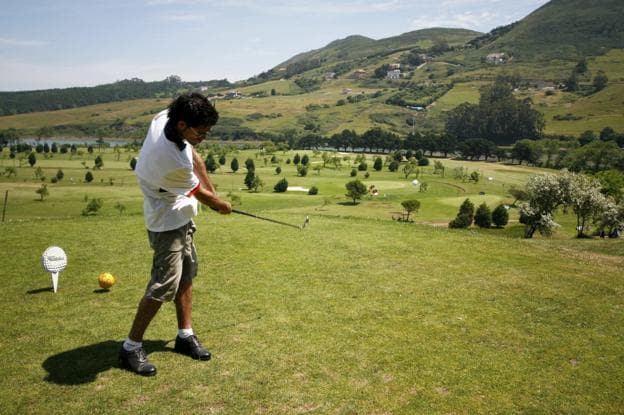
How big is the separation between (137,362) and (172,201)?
2.22 meters

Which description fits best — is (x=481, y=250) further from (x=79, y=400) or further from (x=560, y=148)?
(x=560, y=148)

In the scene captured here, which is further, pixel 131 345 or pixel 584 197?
pixel 584 197

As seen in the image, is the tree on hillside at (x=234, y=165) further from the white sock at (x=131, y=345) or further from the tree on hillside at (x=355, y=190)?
the white sock at (x=131, y=345)

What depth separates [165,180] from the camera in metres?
6.27

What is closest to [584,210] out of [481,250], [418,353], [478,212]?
[478,212]

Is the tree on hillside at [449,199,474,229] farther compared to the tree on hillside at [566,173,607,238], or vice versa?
the tree on hillside at [449,199,474,229]

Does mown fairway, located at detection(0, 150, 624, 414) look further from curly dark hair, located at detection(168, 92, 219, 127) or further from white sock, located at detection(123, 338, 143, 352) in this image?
curly dark hair, located at detection(168, 92, 219, 127)

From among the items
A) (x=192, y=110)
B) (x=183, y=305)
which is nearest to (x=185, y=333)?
(x=183, y=305)

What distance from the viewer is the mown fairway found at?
19.4 ft

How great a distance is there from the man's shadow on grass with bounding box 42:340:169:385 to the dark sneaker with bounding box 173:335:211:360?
0.29 meters

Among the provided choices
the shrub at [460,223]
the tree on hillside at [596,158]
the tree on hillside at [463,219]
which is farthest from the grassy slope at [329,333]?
the tree on hillside at [596,158]

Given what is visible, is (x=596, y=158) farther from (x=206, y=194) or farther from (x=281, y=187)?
(x=206, y=194)

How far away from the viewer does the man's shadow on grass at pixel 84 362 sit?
604 cm

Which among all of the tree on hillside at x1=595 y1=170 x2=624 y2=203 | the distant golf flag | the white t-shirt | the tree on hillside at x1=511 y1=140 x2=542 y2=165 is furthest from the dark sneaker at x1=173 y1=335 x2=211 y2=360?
the tree on hillside at x1=511 y1=140 x2=542 y2=165
